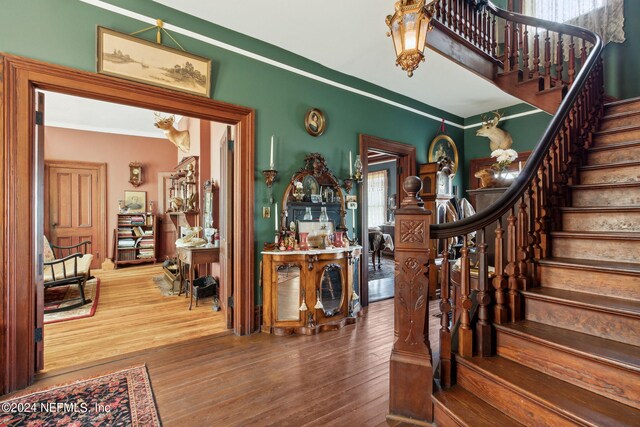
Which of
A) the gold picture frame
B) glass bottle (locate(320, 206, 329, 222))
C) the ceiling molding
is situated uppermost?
the ceiling molding

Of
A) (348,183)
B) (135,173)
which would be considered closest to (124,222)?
(135,173)

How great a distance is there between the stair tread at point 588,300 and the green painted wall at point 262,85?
2436 millimetres

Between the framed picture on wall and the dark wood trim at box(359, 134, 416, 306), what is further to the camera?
the framed picture on wall

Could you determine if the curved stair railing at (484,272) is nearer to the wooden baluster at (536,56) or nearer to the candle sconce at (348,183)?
the wooden baluster at (536,56)

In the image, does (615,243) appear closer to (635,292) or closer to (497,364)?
(635,292)

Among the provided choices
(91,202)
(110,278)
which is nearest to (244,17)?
(110,278)

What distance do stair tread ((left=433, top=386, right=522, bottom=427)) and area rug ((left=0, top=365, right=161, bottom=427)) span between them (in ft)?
5.49

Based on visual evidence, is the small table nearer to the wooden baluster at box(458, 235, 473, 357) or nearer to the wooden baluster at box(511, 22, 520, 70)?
the wooden baluster at box(458, 235, 473, 357)

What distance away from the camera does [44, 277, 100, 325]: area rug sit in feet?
11.4

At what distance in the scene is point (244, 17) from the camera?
2762mm

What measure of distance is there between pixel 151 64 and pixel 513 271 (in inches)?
127

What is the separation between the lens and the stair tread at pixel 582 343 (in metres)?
1.22

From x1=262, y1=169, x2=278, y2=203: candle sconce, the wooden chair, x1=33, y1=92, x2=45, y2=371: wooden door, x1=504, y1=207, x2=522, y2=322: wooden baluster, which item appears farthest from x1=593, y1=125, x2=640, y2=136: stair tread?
the wooden chair

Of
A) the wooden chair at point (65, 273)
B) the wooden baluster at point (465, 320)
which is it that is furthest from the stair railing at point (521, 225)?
the wooden chair at point (65, 273)
